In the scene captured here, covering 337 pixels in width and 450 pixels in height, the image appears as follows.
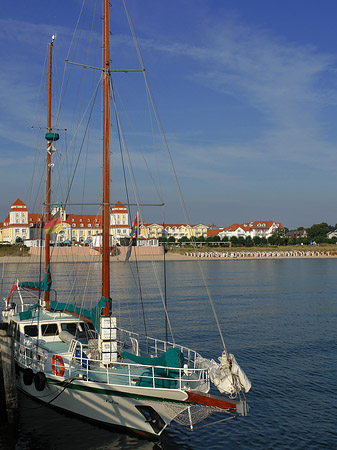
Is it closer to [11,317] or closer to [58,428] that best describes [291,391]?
[58,428]

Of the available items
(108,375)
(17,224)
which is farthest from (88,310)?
(17,224)

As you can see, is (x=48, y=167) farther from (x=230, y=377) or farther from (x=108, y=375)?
(x=230, y=377)

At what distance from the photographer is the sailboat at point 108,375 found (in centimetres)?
1430

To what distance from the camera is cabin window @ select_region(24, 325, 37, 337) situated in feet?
66.8

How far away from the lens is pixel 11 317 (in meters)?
22.9

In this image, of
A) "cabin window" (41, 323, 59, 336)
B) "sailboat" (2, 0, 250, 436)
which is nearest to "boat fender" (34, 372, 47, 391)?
"sailboat" (2, 0, 250, 436)

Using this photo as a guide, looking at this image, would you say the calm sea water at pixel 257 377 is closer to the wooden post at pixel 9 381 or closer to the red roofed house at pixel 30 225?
the wooden post at pixel 9 381

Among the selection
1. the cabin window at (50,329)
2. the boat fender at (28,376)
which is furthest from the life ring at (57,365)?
the cabin window at (50,329)

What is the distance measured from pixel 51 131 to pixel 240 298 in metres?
30.7

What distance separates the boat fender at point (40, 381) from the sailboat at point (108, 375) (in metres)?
0.04

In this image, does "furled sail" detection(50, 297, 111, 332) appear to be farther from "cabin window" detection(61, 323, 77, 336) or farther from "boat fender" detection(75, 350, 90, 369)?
"boat fender" detection(75, 350, 90, 369)

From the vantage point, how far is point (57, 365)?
16719 mm

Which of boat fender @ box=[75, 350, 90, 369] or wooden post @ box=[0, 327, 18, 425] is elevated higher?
boat fender @ box=[75, 350, 90, 369]

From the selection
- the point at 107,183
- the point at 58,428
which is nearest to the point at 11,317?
the point at 58,428
